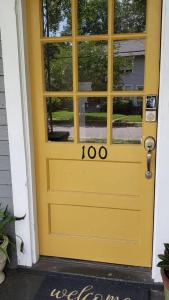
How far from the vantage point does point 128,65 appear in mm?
2016

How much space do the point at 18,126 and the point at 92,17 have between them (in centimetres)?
89

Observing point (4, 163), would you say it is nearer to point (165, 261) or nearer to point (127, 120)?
point (127, 120)

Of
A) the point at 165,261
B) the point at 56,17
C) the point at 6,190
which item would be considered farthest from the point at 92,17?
the point at 165,261

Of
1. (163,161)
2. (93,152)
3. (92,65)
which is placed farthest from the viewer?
(93,152)

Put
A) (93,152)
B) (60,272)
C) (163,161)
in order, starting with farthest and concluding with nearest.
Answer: (60,272) → (93,152) → (163,161)

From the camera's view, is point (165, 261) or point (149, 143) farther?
point (149, 143)

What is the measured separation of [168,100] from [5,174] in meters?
1.27

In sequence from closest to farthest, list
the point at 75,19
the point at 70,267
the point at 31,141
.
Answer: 1. the point at 75,19
2. the point at 31,141
3. the point at 70,267

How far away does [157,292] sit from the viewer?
2096mm

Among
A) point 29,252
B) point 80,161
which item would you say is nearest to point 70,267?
point 29,252

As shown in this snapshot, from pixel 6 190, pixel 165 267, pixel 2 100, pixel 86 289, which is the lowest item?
pixel 86 289

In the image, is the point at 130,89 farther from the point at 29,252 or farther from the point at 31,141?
the point at 29,252

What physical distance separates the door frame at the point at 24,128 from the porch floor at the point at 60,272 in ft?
0.37

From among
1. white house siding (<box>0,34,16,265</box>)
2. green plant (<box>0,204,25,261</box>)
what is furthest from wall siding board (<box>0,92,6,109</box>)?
green plant (<box>0,204,25,261</box>)
